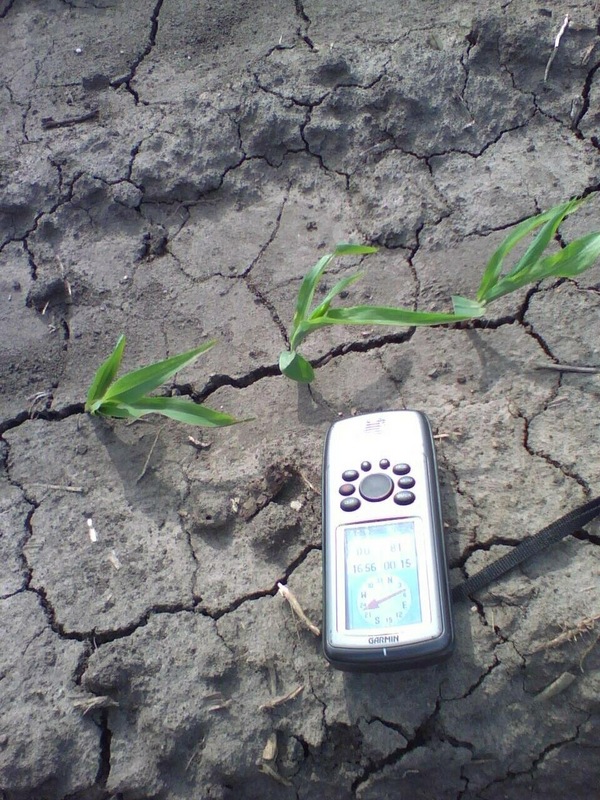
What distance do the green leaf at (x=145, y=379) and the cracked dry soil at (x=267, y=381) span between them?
0.14 meters

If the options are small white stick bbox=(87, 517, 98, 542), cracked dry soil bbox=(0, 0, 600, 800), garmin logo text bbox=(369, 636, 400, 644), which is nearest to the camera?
garmin logo text bbox=(369, 636, 400, 644)

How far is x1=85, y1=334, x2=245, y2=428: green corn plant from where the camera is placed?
75.9 inches

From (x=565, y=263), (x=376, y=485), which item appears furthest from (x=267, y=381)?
(x=565, y=263)

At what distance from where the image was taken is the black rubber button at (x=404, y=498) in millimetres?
1695

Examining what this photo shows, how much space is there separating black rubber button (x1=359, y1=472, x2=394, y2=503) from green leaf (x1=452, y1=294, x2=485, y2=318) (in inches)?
20.7

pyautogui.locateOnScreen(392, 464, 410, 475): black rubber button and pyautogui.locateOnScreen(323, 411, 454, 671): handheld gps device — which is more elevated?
pyautogui.locateOnScreen(392, 464, 410, 475): black rubber button

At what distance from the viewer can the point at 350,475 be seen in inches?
69.3

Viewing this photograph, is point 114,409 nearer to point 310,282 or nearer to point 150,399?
point 150,399

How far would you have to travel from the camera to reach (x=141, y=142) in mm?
2484

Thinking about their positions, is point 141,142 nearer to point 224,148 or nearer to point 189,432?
point 224,148

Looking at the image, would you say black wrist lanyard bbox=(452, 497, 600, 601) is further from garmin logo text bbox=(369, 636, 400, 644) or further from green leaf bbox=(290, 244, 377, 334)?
green leaf bbox=(290, 244, 377, 334)

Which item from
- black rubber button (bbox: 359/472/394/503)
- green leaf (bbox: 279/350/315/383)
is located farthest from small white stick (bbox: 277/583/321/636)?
green leaf (bbox: 279/350/315/383)

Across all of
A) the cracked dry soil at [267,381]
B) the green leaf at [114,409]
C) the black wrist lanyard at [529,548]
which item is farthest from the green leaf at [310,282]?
the black wrist lanyard at [529,548]

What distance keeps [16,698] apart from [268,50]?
2.16m
